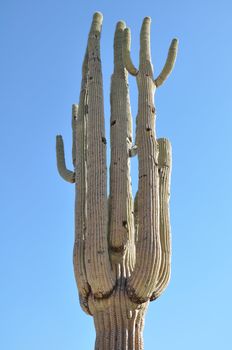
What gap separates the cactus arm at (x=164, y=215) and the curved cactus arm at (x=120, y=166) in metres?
0.39

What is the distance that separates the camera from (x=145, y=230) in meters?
7.68

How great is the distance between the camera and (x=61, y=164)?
30.4 feet

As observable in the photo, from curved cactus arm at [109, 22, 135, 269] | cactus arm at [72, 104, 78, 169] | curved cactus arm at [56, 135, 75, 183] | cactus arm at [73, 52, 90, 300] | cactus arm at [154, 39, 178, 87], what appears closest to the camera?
cactus arm at [73, 52, 90, 300]

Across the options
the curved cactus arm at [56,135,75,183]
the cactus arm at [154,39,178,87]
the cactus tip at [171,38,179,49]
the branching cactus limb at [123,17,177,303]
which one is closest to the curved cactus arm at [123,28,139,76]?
the branching cactus limb at [123,17,177,303]

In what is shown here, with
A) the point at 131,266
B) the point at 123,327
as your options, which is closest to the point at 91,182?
the point at 131,266

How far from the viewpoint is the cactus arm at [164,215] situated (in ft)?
25.9

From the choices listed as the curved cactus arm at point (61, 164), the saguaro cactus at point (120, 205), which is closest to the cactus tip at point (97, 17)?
the saguaro cactus at point (120, 205)

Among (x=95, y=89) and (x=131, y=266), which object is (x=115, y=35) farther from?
(x=131, y=266)

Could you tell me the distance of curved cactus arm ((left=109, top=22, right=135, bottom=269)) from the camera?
807 cm

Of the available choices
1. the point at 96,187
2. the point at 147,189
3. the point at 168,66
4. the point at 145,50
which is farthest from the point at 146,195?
the point at 145,50

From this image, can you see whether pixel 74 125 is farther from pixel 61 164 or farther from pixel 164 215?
pixel 164 215

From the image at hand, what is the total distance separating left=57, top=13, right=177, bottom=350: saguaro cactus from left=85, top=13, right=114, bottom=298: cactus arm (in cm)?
1

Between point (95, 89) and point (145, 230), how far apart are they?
2.07 metres

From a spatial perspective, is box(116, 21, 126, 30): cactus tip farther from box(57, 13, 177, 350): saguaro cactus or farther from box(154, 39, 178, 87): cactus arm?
box(154, 39, 178, 87): cactus arm
